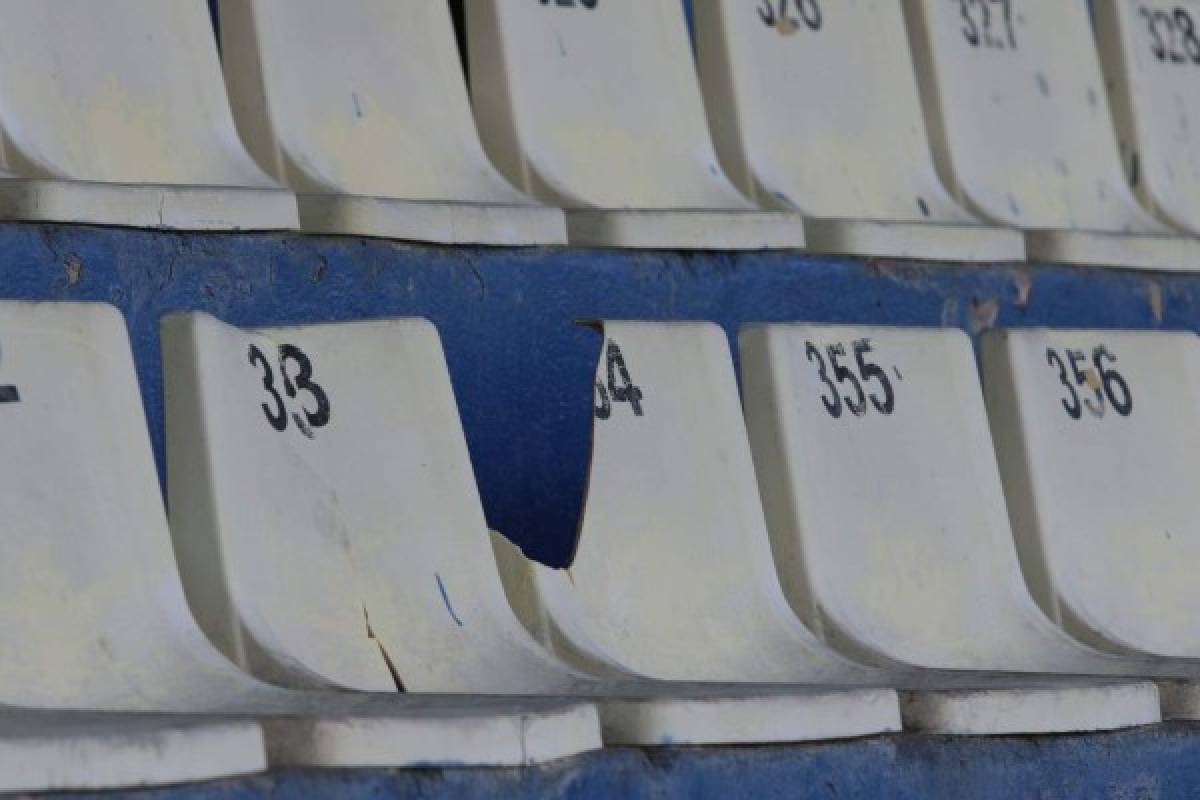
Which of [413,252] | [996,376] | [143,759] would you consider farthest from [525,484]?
[143,759]

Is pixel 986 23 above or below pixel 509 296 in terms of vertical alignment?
above

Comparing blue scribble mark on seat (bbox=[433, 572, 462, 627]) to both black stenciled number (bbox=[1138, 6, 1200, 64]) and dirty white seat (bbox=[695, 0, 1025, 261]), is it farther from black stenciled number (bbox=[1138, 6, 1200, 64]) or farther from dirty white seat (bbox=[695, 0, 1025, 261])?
black stenciled number (bbox=[1138, 6, 1200, 64])

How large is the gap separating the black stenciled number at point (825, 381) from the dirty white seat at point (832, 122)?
0.67ft

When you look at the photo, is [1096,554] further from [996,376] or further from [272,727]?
[272,727]

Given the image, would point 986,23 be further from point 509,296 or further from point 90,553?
point 90,553

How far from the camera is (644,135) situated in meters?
1.42

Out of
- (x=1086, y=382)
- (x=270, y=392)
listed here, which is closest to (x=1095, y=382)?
(x=1086, y=382)

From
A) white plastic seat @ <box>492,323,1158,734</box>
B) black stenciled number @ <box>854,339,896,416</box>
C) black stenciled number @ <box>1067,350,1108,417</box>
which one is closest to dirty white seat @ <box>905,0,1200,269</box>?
black stenciled number @ <box>1067,350,1108,417</box>

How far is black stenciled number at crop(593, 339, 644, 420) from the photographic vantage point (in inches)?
43.8

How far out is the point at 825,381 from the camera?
119 cm

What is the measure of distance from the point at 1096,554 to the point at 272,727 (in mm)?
577

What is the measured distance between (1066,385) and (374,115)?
35 cm

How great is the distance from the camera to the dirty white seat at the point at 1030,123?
1.58m

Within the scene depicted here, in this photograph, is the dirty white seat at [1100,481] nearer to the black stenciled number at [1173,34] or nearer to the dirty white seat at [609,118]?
the dirty white seat at [609,118]
